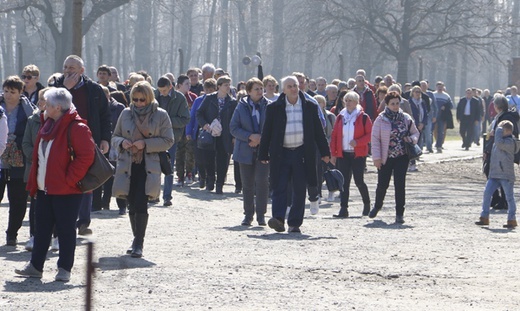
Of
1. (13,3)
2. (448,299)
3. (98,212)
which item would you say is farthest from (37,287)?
(13,3)

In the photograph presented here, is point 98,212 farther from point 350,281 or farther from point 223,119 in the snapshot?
point 350,281

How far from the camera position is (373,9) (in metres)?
49.5

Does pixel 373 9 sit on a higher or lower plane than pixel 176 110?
higher

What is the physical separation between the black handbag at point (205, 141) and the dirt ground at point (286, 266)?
246 cm

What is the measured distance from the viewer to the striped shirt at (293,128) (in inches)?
504

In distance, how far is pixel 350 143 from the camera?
15.3 meters

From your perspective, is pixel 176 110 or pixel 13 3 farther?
pixel 13 3

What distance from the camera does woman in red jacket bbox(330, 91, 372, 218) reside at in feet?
50.3

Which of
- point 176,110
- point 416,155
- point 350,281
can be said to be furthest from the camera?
point 176,110

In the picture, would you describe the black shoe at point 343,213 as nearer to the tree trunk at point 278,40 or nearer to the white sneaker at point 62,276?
the white sneaker at point 62,276

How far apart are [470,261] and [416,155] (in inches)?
152

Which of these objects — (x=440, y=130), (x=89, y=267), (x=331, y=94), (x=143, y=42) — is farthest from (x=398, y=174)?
(x=143, y=42)

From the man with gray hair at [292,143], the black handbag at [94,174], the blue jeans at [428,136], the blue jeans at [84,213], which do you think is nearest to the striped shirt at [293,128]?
the man with gray hair at [292,143]

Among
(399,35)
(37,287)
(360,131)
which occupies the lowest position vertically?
(37,287)
